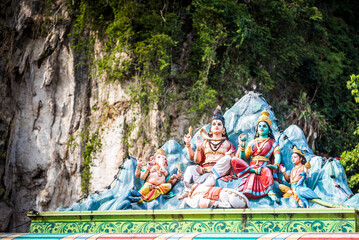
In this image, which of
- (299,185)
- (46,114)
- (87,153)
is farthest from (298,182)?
(46,114)

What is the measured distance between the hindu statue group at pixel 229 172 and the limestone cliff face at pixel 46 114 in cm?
393

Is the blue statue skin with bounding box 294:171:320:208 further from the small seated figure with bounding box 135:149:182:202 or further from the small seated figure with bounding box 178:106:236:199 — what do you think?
the small seated figure with bounding box 135:149:182:202

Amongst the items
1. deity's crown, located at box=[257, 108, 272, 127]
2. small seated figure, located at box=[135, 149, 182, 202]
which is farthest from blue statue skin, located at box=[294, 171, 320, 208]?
small seated figure, located at box=[135, 149, 182, 202]

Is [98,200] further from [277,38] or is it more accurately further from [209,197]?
[277,38]

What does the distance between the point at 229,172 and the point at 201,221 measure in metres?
1.10

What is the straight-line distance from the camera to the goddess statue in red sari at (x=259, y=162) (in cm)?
807

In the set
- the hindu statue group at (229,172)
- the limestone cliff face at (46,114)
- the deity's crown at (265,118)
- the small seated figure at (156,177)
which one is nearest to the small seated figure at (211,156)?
the hindu statue group at (229,172)

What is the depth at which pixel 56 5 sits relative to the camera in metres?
13.5

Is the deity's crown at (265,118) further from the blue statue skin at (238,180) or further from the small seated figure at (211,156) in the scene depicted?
the small seated figure at (211,156)

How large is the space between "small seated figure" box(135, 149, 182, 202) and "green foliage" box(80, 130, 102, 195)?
4.09 metres

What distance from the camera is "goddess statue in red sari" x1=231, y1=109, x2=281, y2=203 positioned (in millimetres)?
8070

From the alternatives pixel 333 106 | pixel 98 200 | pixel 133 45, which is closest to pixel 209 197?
pixel 98 200

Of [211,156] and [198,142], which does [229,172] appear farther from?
[198,142]

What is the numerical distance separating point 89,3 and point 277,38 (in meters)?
4.62
